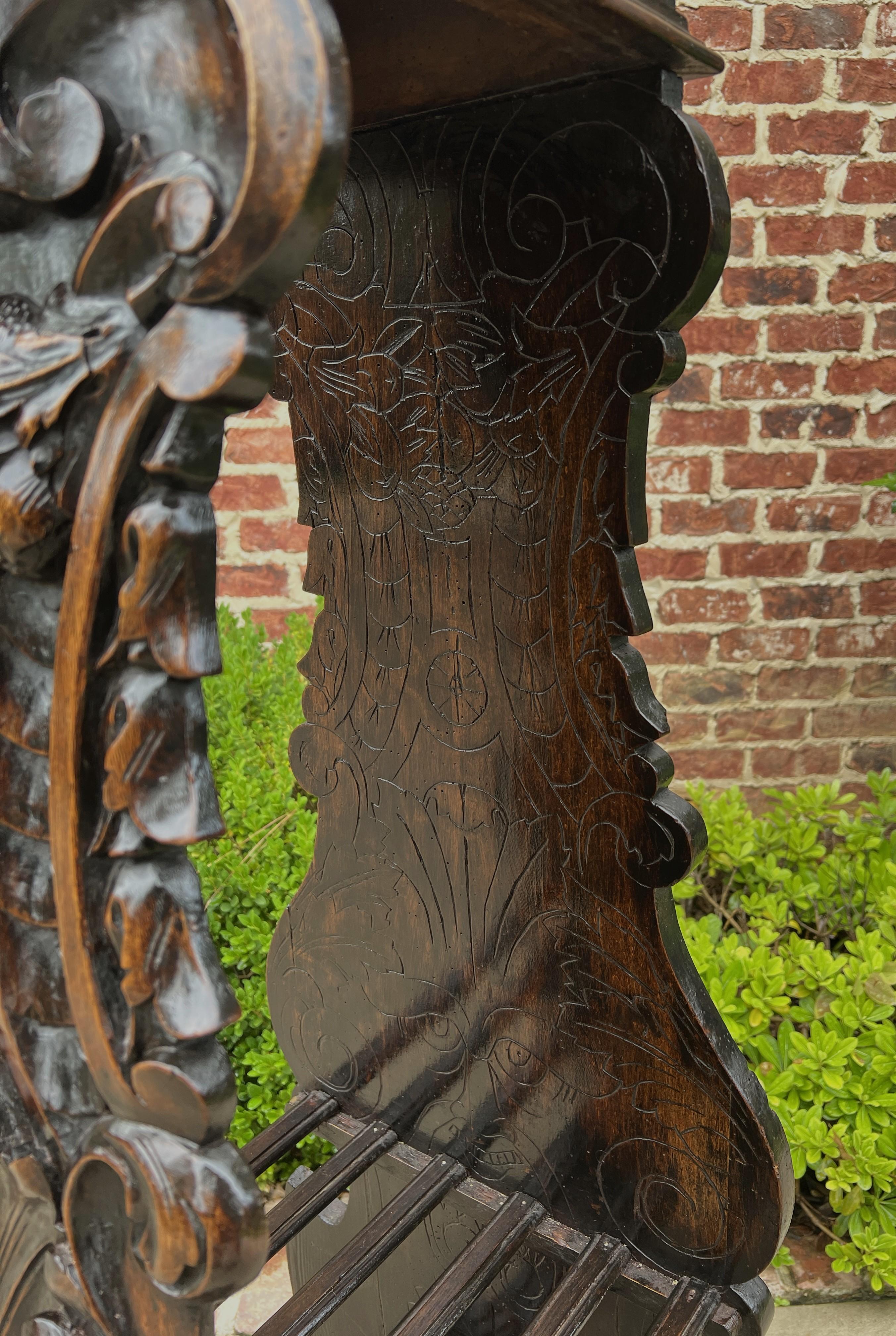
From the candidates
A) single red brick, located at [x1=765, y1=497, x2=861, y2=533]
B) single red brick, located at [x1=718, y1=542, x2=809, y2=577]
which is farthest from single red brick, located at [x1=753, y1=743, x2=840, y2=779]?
single red brick, located at [x1=765, y1=497, x2=861, y2=533]

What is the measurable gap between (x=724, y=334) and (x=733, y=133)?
479 mm

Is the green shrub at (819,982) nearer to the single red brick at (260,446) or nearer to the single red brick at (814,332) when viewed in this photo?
the single red brick at (814,332)

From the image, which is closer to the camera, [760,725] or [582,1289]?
[582,1289]

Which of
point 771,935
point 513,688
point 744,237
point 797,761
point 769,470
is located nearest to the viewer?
point 513,688

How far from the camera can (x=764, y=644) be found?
115 inches

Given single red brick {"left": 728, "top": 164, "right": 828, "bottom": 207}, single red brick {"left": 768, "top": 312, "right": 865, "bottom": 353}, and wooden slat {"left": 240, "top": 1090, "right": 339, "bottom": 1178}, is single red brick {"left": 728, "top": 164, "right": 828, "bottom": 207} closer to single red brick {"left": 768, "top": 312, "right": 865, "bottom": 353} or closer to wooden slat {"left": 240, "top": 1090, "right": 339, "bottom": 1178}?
single red brick {"left": 768, "top": 312, "right": 865, "bottom": 353}

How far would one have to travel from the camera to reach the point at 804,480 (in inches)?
111

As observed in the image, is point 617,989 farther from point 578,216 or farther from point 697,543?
point 697,543

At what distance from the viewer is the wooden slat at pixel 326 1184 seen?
4.09ft

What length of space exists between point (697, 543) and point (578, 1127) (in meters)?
1.89

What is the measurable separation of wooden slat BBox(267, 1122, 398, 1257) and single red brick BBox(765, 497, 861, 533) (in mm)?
1965

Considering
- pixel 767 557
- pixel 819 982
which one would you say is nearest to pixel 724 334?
pixel 767 557

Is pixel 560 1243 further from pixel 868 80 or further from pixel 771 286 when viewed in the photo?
pixel 868 80

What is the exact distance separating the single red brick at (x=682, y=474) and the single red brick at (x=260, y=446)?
976 millimetres
